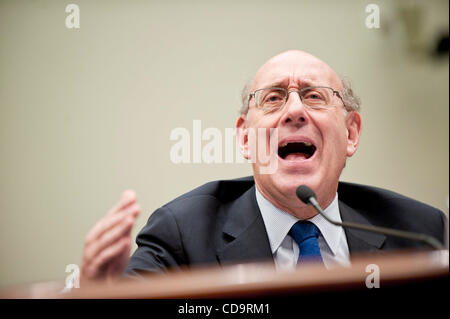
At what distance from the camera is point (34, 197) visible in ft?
4.75

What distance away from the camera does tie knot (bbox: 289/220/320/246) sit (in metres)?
1.27

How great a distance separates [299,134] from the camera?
4.42 feet

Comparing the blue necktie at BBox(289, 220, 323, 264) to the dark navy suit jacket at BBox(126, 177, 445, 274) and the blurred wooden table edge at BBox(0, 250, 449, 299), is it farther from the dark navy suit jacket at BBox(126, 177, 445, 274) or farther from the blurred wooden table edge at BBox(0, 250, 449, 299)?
the blurred wooden table edge at BBox(0, 250, 449, 299)

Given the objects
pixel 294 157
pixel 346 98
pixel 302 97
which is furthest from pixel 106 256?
pixel 346 98

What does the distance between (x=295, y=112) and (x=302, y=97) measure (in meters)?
0.07

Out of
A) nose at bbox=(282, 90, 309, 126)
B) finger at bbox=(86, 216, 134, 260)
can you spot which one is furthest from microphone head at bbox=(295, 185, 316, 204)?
finger at bbox=(86, 216, 134, 260)

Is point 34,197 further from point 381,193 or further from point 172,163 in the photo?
point 381,193

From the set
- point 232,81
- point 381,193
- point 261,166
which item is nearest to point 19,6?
point 232,81

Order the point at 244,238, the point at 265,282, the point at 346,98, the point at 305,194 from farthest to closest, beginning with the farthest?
the point at 346,98 < the point at 244,238 < the point at 305,194 < the point at 265,282

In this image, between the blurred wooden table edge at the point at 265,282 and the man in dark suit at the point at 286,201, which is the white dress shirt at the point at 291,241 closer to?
the man in dark suit at the point at 286,201

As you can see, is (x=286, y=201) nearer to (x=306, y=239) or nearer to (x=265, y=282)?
(x=306, y=239)

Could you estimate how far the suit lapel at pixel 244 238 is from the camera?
48.3 inches

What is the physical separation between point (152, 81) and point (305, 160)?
58cm

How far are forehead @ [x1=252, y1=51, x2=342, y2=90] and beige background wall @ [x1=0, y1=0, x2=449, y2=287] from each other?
0.53 feet
